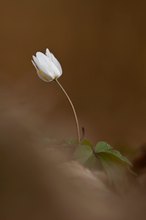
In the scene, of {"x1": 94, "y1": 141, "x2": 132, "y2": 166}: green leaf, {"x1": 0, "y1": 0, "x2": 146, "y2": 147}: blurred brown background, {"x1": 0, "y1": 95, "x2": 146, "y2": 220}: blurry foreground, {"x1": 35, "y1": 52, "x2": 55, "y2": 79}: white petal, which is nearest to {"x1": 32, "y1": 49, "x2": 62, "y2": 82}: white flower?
{"x1": 35, "y1": 52, "x2": 55, "y2": 79}: white petal

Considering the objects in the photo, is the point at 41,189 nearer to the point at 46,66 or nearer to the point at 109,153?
the point at 109,153

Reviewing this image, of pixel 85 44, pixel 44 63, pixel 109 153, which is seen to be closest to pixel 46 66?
pixel 44 63

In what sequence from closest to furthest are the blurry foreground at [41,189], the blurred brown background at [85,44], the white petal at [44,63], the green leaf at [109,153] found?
the blurry foreground at [41,189]
the green leaf at [109,153]
the white petal at [44,63]
the blurred brown background at [85,44]

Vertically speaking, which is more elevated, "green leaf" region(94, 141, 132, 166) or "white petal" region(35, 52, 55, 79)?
"white petal" region(35, 52, 55, 79)

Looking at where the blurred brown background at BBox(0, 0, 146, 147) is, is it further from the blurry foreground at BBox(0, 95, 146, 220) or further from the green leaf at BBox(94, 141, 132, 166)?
the blurry foreground at BBox(0, 95, 146, 220)

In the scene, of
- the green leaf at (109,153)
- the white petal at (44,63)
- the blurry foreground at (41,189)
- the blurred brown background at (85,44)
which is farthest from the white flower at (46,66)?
the blurred brown background at (85,44)

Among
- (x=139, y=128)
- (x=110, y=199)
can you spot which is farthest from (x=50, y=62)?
(x=139, y=128)

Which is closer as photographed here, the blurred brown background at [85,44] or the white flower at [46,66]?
the white flower at [46,66]

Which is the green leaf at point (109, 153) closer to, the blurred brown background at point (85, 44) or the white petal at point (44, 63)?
the white petal at point (44, 63)
